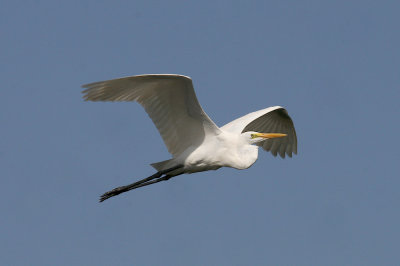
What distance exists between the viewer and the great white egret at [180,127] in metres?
10.5

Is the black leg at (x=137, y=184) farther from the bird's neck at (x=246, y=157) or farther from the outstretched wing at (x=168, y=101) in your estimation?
the bird's neck at (x=246, y=157)

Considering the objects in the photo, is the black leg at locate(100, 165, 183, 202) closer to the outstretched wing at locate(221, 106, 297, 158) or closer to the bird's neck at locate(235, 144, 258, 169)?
the bird's neck at locate(235, 144, 258, 169)

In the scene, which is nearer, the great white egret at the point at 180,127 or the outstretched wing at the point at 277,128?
the great white egret at the point at 180,127

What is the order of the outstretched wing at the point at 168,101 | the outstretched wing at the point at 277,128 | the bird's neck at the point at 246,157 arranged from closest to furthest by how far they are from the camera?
the outstretched wing at the point at 168,101 < the bird's neck at the point at 246,157 < the outstretched wing at the point at 277,128

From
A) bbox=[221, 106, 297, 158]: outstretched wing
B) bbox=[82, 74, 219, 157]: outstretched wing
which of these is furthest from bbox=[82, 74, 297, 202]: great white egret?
bbox=[221, 106, 297, 158]: outstretched wing

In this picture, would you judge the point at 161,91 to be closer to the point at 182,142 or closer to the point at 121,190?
the point at 182,142

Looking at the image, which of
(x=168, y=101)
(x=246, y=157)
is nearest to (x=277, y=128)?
(x=246, y=157)

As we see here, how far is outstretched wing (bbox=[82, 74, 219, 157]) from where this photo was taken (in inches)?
411

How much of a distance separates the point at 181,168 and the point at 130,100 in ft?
5.59

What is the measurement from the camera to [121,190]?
12508 millimetres

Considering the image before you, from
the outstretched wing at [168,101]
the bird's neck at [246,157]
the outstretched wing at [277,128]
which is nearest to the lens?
the outstretched wing at [168,101]

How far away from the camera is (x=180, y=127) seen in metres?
11.6

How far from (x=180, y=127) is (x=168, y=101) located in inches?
26.9

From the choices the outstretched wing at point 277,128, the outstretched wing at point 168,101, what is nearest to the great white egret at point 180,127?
the outstretched wing at point 168,101
